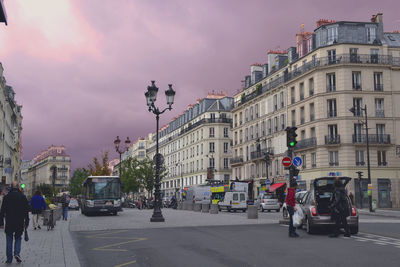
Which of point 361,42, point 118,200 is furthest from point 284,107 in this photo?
point 118,200

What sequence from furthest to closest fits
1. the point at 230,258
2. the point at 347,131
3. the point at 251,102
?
the point at 251,102 < the point at 347,131 < the point at 230,258

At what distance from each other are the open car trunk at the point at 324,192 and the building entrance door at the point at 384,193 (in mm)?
35826

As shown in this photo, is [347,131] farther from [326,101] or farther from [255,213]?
[255,213]

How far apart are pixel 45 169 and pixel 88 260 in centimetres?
17569

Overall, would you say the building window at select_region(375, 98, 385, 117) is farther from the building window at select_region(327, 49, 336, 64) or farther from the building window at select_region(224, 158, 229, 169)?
the building window at select_region(224, 158, 229, 169)

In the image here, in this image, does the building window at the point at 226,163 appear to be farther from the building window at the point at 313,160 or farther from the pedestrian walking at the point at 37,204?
the pedestrian walking at the point at 37,204

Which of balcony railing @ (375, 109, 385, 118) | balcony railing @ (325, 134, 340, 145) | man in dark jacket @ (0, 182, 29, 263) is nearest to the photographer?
man in dark jacket @ (0, 182, 29, 263)

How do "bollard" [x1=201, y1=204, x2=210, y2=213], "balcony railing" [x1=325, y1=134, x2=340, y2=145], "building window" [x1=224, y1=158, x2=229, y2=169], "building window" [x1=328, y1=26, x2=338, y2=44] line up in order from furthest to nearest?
"building window" [x1=224, y1=158, x2=229, y2=169] < "building window" [x1=328, y1=26, x2=338, y2=44] < "balcony railing" [x1=325, y1=134, x2=340, y2=145] < "bollard" [x1=201, y1=204, x2=210, y2=213]

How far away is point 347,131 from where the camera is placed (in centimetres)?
4784

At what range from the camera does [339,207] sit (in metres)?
12.9

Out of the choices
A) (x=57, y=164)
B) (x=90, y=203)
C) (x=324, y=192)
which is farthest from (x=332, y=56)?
(x=57, y=164)

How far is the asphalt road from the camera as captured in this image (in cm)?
902

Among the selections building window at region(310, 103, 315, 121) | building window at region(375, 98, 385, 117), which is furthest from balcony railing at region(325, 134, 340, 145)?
building window at region(375, 98, 385, 117)

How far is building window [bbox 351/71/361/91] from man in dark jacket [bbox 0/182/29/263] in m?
44.4
